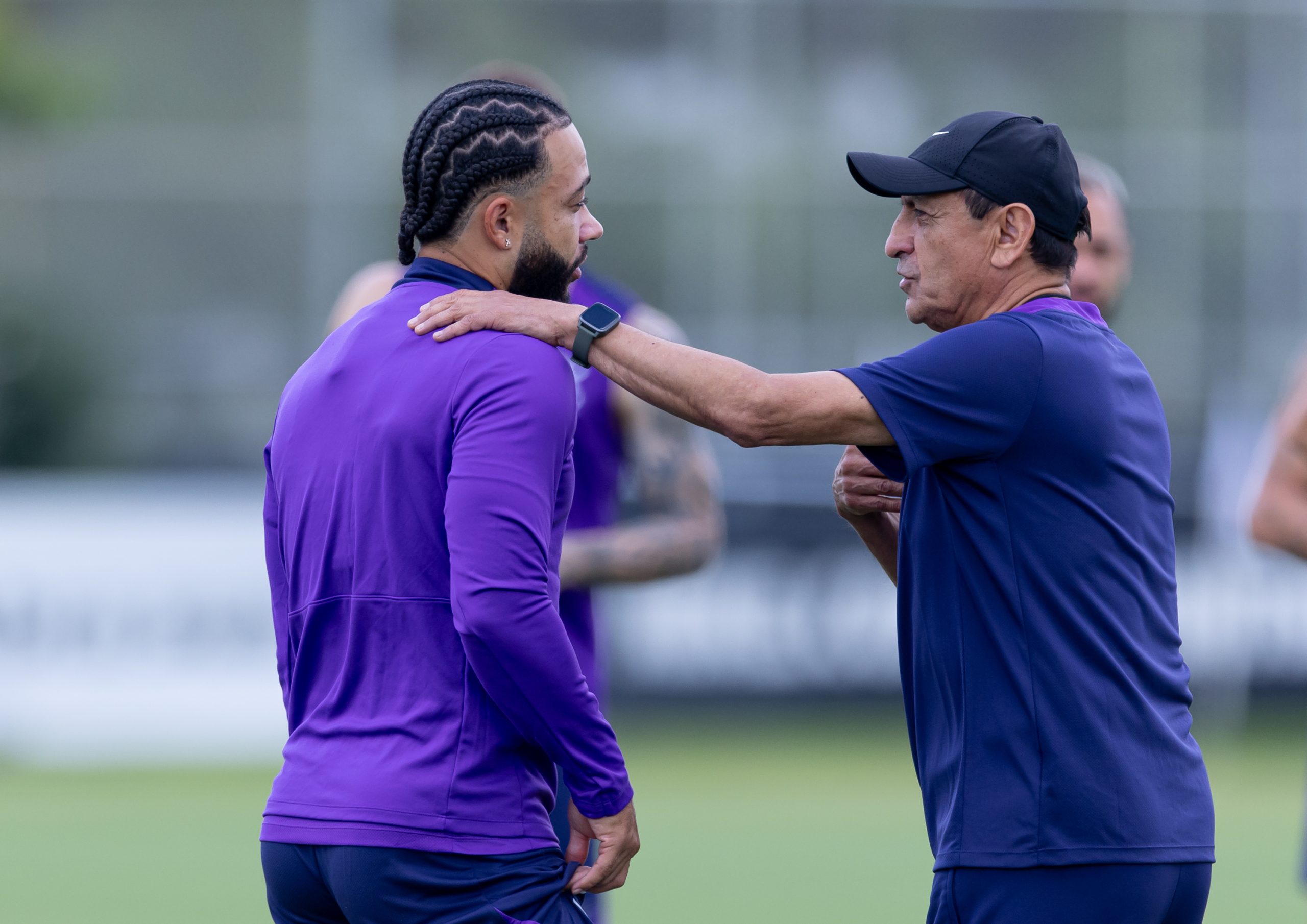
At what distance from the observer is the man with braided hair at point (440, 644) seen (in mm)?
3156

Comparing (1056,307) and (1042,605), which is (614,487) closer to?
(1056,307)

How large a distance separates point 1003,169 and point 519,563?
4.18 ft

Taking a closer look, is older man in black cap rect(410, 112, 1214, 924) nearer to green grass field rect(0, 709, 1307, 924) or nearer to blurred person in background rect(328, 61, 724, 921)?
blurred person in background rect(328, 61, 724, 921)

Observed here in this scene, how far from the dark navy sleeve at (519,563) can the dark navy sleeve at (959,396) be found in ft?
2.05

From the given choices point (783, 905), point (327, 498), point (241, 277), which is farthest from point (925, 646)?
point (241, 277)

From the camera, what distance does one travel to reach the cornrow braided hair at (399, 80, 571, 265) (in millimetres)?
3428

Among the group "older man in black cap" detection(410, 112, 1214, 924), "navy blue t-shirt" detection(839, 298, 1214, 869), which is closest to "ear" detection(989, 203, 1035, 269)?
"older man in black cap" detection(410, 112, 1214, 924)

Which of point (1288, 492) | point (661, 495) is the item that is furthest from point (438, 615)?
point (1288, 492)

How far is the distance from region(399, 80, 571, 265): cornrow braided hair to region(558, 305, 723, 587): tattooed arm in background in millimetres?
1789

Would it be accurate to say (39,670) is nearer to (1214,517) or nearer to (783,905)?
(783,905)

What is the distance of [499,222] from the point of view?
3498mm

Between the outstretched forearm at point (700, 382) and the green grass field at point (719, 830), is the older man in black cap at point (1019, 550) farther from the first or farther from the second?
the green grass field at point (719, 830)

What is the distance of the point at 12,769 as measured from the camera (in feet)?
40.7

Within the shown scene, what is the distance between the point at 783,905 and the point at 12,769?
21.1 ft
